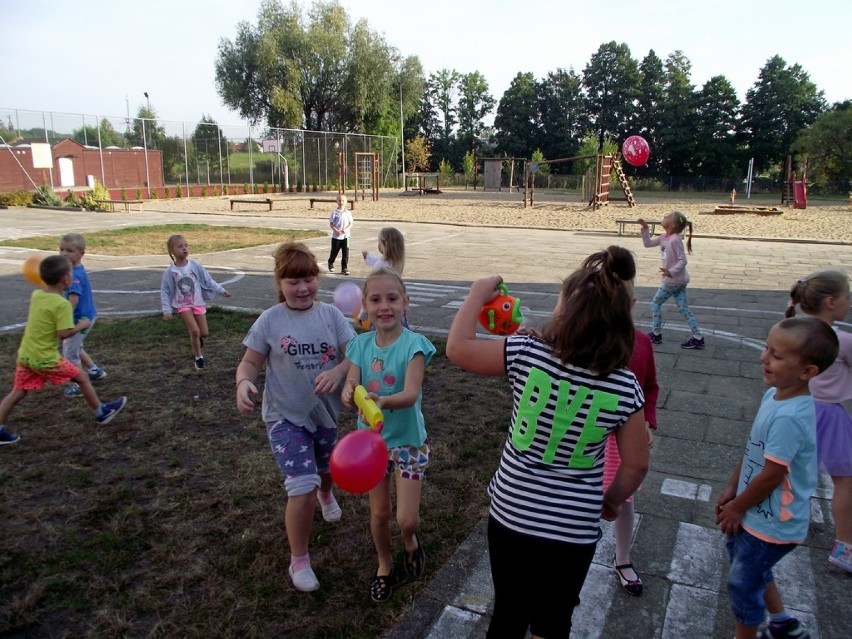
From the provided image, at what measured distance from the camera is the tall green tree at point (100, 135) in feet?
107

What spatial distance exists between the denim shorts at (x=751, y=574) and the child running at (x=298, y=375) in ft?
6.24

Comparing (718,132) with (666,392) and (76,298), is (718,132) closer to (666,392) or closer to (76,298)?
(666,392)

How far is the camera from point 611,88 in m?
71.6

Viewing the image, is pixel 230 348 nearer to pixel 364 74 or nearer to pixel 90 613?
pixel 90 613

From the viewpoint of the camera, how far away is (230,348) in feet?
24.5

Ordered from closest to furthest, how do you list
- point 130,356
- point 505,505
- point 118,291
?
1. point 505,505
2. point 130,356
3. point 118,291

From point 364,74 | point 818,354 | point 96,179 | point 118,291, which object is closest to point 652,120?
point 364,74

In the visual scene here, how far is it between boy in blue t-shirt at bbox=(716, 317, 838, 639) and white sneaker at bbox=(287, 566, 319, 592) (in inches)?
75.4

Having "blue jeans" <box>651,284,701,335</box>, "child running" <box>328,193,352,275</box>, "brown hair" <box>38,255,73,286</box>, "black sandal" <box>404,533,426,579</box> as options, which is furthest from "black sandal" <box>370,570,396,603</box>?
"child running" <box>328,193,352,275</box>

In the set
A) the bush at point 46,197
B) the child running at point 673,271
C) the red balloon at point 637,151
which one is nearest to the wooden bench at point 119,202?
the bush at point 46,197

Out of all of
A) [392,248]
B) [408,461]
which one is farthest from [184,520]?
[392,248]

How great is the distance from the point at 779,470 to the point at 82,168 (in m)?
37.2

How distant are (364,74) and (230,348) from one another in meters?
49.1

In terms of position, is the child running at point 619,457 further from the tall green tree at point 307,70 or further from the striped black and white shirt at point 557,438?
the tall green tree at point 307,70
